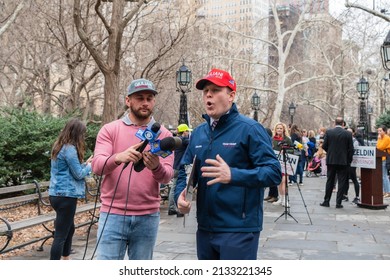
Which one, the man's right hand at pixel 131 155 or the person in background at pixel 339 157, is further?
the person in background at pixel 339 157

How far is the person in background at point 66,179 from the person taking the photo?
18.9 feet

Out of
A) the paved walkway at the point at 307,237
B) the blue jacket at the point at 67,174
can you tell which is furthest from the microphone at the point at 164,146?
the paved walkway at the point at 307,237

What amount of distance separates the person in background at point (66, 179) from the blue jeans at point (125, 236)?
2246 millimetres

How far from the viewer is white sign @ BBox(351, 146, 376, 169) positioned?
1148cm

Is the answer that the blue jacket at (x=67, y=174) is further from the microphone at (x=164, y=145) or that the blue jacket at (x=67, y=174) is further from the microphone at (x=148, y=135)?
the microphone at (x=164, y=145)

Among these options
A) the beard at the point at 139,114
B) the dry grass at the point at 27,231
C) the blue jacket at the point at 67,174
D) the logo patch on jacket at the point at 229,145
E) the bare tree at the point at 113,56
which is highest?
the bare tree at the point at 113,56

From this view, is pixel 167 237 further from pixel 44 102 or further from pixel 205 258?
pixel 44 102

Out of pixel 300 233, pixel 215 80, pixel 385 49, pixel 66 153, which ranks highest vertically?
pixel 385 49

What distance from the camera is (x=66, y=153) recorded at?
5.86 m

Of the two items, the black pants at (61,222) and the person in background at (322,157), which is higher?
the black pants at (61,222)

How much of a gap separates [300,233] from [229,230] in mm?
5780

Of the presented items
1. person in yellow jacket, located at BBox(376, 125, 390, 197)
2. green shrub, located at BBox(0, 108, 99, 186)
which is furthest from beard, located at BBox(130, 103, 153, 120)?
person in yellow jacket, located at BBox(376, 125, 390, 197)

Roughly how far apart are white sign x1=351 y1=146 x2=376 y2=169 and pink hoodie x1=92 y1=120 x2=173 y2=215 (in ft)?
29.1
